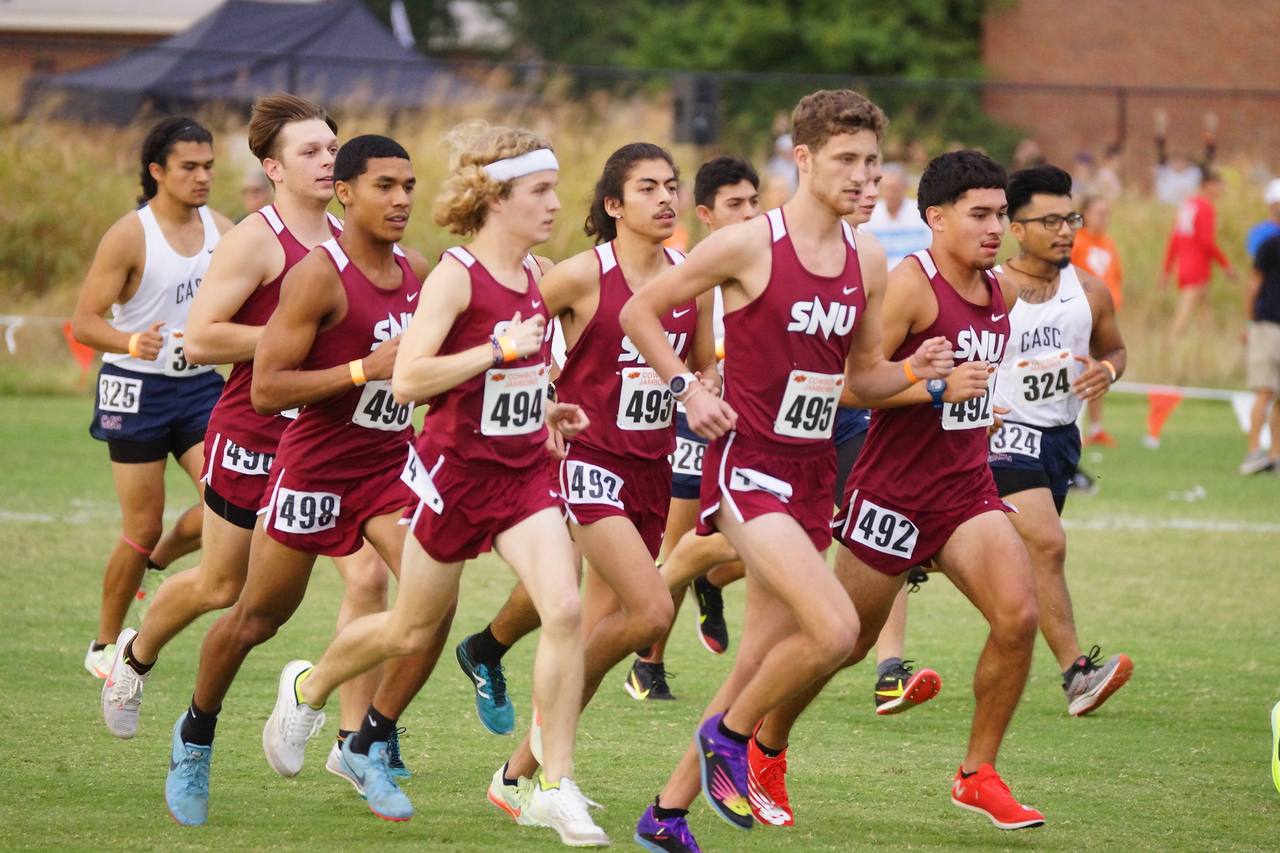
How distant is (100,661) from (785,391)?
3631 millimetres

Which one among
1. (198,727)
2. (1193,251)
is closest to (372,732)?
(198,727)

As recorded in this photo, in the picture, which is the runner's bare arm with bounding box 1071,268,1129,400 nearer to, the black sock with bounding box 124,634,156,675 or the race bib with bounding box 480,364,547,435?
the race bib with bounding box 480,364,547,435

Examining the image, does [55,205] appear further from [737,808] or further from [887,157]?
[737,808]

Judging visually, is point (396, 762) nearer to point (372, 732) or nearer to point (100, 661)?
point (372, 732)

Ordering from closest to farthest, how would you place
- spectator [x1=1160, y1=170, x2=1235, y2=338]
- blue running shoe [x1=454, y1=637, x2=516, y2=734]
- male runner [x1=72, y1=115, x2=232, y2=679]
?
1. blue running shoe [x1=454, y1=637, x2=516, y2=734]
2. male runner [x1=72, y1=115, x2=232, y2=679]
3. spectator [x1=1160, y1=170, x2=1235, y2=338]

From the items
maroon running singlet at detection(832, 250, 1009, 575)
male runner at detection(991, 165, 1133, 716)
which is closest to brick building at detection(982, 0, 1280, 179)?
male runner at detection(991, 165, 1133, 716)

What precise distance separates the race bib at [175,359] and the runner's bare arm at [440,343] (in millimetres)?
2815

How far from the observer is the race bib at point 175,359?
7168 millimetres

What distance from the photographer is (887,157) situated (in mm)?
22781

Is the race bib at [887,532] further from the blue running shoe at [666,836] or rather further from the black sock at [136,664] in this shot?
the black sock at [136,664]

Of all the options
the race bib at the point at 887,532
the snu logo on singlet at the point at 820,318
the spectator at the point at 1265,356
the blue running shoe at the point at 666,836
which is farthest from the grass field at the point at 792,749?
the spectator at the point at 1265,356

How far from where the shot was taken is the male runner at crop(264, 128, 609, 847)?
15.1 feet

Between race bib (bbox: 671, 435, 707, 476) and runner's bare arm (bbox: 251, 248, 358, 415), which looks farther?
race bib (bbox: 671, 435, 707, 476)

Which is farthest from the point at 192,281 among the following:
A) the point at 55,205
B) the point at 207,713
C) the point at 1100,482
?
the point at 55,205
